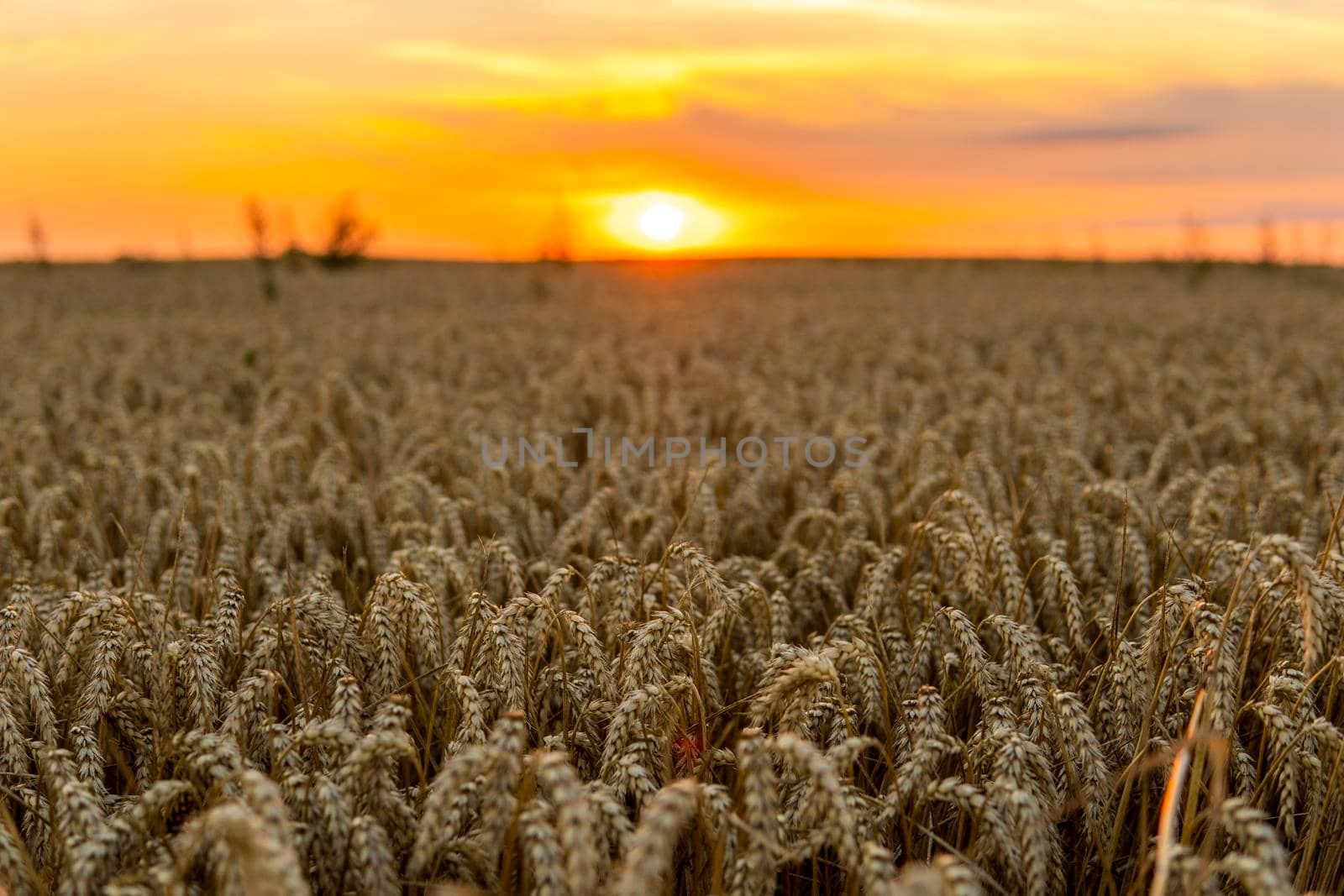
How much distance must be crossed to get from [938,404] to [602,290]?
17836 millimetres

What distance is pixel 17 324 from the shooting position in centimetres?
1475

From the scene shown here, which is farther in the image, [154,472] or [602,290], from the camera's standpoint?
[602,290]

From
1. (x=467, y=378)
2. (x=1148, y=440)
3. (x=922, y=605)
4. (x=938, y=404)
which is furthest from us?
(x=467, y=378)

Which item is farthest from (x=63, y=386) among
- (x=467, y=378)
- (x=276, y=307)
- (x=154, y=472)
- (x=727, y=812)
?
(x=276, y=307)

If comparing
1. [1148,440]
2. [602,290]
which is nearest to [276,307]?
[602,290]

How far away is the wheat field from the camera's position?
191 cm

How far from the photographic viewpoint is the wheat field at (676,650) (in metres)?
1.91

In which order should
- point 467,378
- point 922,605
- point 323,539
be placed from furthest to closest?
point 467,378 → point 323,539 → point 922,605

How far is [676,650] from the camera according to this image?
8.97ft

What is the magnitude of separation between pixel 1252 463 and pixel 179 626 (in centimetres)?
489

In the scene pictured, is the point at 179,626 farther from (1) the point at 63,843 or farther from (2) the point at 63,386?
(2) the point at 63,386

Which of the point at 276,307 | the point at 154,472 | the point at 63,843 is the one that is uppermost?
the point at 276,307

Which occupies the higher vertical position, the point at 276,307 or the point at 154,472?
the point at 276,307

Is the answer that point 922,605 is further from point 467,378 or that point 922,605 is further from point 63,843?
point 467,378
